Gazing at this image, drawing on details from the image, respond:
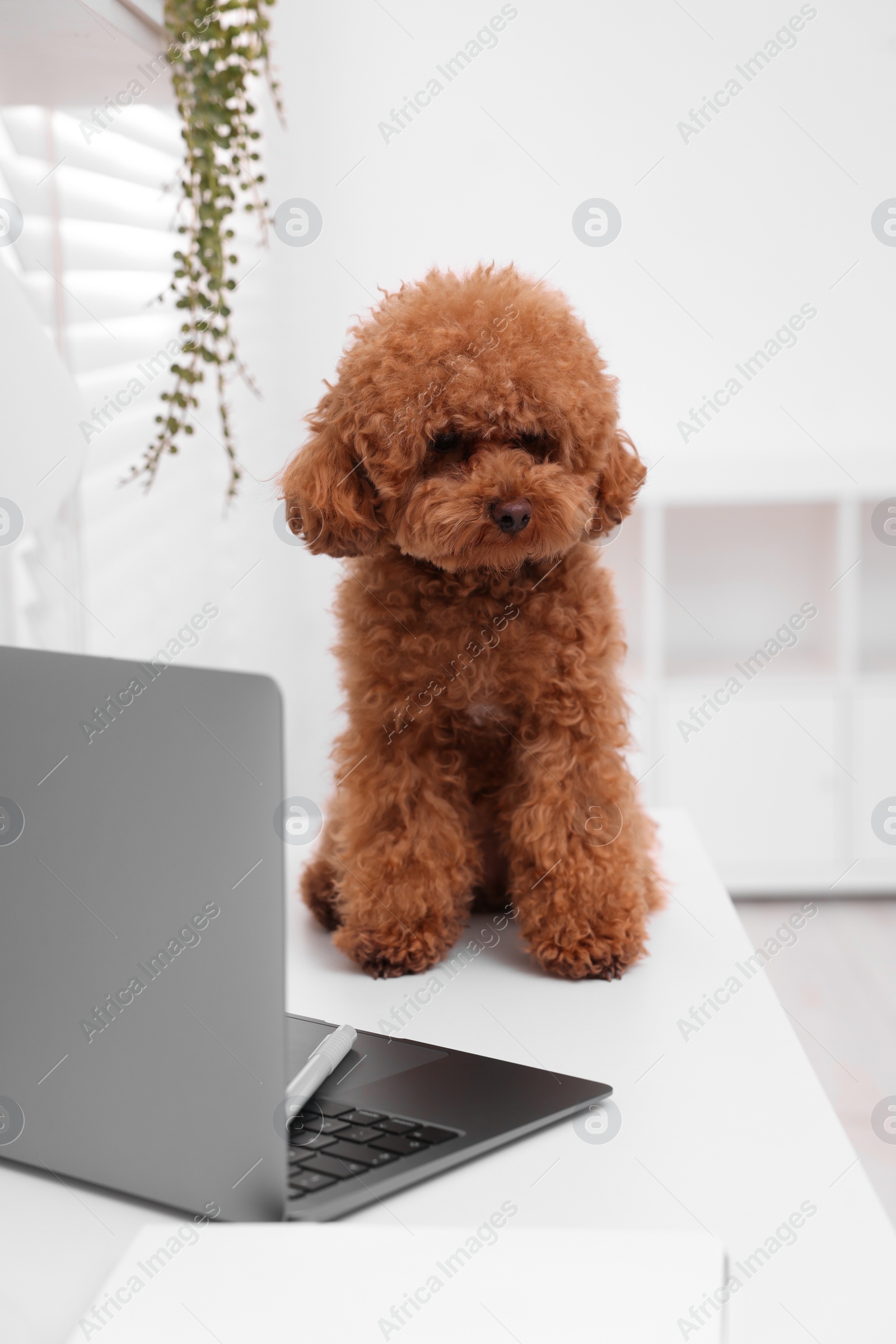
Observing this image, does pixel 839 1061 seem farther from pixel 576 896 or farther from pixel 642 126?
pixel 642 126

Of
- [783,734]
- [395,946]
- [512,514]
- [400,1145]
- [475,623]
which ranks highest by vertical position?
[512,514]

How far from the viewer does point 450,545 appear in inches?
35.0

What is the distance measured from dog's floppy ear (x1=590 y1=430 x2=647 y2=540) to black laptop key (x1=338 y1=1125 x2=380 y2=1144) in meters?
0.51

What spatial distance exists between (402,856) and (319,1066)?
0.94 feet

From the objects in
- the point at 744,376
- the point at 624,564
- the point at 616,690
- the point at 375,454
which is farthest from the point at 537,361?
the point at 744,376

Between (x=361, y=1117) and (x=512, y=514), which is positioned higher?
(x=512, y=514)

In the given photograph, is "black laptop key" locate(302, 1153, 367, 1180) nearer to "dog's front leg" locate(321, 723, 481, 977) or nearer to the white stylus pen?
the white stylus pen

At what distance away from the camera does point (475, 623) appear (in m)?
0.98

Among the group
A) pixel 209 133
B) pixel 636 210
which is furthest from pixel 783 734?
pixel 209 133

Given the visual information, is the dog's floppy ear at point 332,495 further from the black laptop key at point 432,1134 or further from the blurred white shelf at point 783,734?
→ the blurred white shelf at point 783,734

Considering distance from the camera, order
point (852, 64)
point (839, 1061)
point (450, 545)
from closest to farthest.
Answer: point (450, 545), point (839, 1061), point (852, 64)

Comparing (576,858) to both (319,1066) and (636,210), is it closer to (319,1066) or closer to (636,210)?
(319,1066)

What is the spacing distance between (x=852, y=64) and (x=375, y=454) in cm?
223

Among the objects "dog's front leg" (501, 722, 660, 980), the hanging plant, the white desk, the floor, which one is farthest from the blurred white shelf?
the white desk
